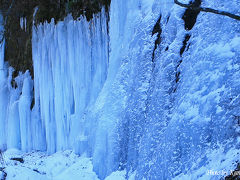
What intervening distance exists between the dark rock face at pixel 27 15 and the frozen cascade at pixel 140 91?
0.37m

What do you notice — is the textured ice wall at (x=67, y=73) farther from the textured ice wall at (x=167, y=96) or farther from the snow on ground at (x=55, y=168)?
the textured ice wall at (x=167, y=96)

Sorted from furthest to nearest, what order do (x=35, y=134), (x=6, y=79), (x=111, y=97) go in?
(x=6, y=79) → (x=35, y=134) → (x=111, y=97)

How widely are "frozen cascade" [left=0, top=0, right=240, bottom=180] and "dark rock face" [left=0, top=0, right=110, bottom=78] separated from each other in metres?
0.37

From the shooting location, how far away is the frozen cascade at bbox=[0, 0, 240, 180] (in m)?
6.02

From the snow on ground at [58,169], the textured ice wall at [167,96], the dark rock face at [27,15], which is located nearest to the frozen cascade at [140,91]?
the textured ice wall at [167,96]

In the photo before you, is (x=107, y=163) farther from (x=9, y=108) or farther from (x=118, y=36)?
(x=9, y=108)

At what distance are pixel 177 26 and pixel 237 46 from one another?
1790 mm

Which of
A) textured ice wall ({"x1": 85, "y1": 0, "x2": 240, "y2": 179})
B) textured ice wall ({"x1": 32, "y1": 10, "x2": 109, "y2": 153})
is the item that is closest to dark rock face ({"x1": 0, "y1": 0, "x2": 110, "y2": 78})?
textured ice wall ({"x1": 32, "y1": 10, "x2": 109, "y2": 153})

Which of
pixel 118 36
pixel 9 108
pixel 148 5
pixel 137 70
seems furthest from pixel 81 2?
pixel 9 108

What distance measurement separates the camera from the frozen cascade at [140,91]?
19.8 feet

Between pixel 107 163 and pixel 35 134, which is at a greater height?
pixel 107 163

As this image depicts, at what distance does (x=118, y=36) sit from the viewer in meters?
9.76

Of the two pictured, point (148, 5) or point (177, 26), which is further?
point (148, 5)

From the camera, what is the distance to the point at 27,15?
50.3 ft
